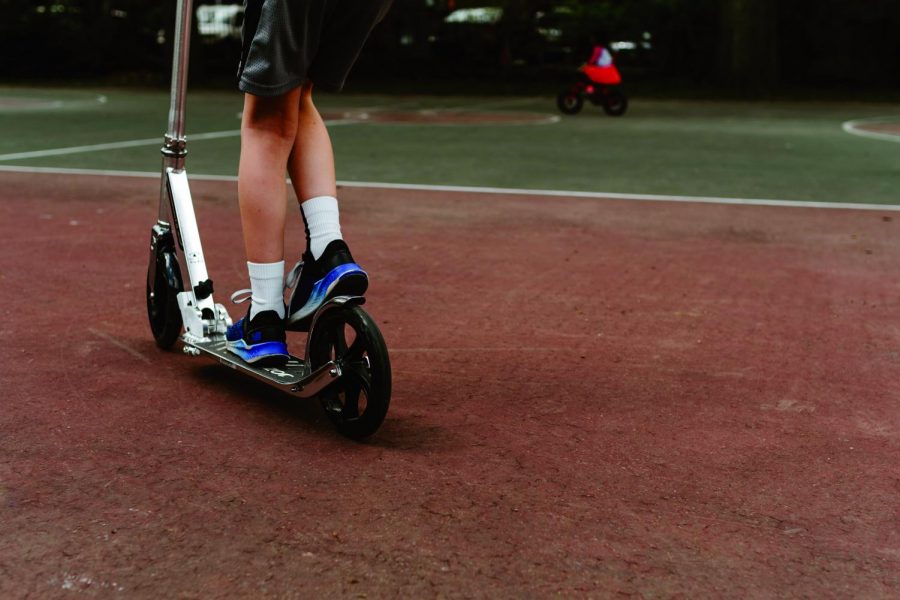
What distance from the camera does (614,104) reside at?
2106 cm

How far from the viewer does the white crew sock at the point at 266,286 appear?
13.1ft

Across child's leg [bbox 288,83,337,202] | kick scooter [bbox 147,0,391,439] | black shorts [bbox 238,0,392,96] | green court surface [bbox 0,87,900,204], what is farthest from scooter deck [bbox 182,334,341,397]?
green court surface [bbox 0,87,900,204]

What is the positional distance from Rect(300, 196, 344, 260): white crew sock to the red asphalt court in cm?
53

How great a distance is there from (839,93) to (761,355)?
84.6 ft

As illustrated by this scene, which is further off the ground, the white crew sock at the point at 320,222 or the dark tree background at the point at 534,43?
the dark tree background at the point at 534,43

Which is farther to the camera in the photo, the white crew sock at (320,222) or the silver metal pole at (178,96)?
the silver metal pole at (178,96)

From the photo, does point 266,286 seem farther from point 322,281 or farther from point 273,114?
point 273,114

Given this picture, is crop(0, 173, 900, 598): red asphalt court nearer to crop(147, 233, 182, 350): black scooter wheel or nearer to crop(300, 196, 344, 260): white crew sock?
crop(147, 233, 182, 350): black scooter wheel

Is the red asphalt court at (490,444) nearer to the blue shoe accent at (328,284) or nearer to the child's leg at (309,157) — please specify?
the blue shoe accent at (328,284)

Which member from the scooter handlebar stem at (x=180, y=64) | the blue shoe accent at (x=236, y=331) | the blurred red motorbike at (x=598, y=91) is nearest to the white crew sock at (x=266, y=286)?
the blue shoe accent at (x=236, y=331)

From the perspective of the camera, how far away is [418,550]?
9.62ft

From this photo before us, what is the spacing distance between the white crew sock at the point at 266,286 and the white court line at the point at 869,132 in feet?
42.7

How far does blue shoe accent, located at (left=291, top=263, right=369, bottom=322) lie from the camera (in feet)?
12.3

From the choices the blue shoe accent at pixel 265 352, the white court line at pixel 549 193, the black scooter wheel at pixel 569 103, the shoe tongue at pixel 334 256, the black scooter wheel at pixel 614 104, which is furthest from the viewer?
the black scooter wheel at pixel 569 103
